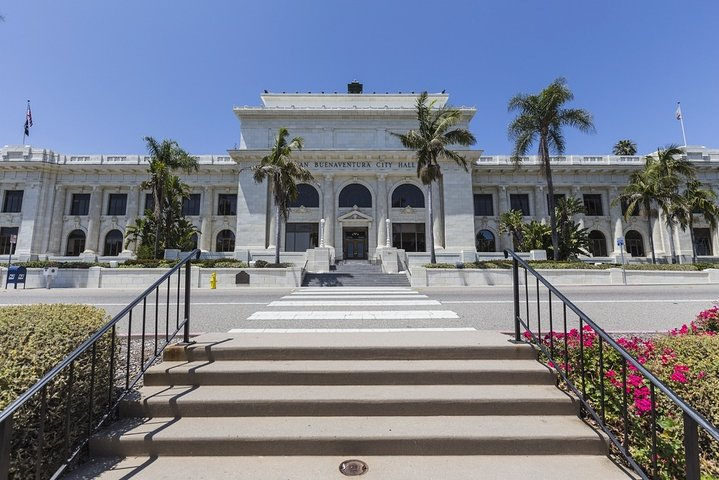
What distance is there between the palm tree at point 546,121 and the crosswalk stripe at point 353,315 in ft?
70.4

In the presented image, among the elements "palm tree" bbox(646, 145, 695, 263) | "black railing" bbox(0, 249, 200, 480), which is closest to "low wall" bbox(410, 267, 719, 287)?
"palm tree" bbox(646, 145, 695, 263)

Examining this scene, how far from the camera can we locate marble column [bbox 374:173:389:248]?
37.3m

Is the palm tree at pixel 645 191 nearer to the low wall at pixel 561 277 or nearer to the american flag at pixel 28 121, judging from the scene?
the low wall at pixel 561 277

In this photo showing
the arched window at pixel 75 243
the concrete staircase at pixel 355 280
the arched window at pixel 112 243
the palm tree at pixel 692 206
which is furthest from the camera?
the arched window at pixel 112 243

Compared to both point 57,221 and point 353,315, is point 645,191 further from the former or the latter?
point 57,221

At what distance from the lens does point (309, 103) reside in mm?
43344

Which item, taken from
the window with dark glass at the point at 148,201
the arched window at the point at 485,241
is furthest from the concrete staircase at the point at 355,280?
the window with dark glass at the point at 148,201

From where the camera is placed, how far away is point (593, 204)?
140ft

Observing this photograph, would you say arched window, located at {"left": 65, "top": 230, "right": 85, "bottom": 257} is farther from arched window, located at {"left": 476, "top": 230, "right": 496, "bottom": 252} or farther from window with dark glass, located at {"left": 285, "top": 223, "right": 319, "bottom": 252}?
arched window, located at {"left": 476, "top": 230, "right": 496, "bottom": 252}

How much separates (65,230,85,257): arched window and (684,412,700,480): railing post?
173 ft

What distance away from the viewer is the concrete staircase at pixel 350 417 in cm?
302

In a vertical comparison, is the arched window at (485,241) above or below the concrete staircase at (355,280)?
above

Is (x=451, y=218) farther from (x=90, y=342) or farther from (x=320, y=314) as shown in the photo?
(x=90, y=342)

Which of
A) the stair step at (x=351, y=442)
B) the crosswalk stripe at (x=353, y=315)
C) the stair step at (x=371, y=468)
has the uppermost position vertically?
the crosswalk stripe at (x=353, y=315)
